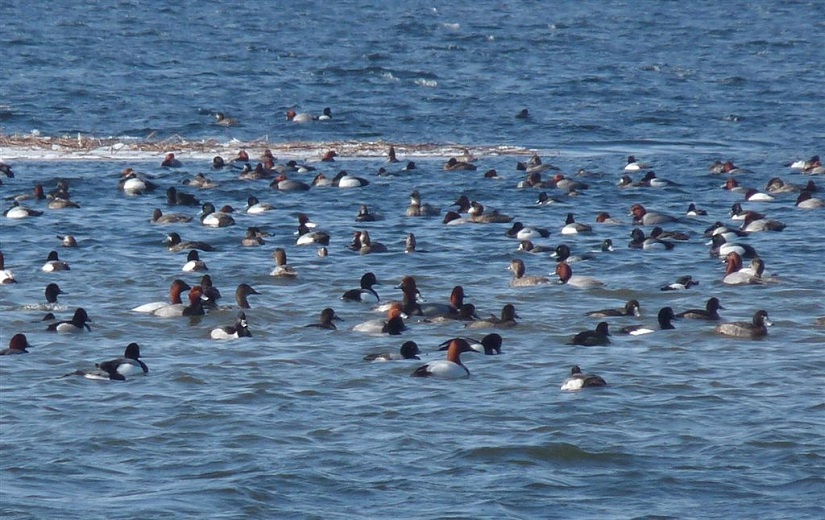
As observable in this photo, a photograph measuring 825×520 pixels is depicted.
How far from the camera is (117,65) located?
2206 inches

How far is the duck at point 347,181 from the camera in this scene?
34.2m

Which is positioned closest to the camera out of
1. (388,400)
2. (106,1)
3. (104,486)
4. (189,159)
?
(104,486)

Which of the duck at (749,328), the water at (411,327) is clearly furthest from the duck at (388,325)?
the duck at (749,328)

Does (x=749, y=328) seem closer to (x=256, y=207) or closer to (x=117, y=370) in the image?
(x=117, y=370)

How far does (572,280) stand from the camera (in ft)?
82.6

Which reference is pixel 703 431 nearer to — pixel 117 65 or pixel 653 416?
pixel 653 416

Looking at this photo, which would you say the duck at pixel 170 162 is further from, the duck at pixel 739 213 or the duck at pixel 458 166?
the duck at pixel 739 213

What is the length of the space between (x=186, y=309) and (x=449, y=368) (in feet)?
16.3

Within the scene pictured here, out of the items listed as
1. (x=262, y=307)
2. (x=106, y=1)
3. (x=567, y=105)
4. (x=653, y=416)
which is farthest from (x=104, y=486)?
(x=106, y=1)

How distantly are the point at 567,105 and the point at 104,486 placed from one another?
3521cm

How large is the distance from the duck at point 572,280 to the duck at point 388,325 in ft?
12.1

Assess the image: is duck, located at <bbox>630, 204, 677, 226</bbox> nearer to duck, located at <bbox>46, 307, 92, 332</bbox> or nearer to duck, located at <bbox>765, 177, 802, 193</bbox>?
duck, located at <bbox>765, 177, 802, 193</bbox>

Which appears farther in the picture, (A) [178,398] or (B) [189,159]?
(B) [189,159]

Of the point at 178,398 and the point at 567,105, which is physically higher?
the point at 567,105
